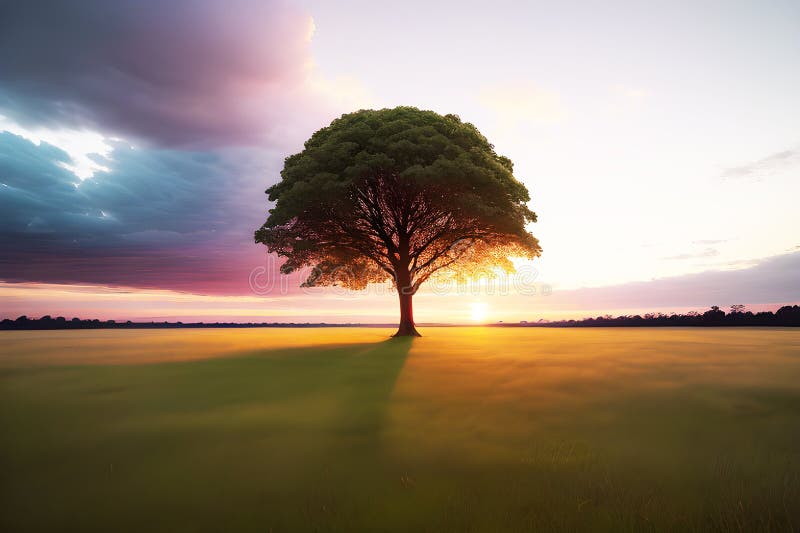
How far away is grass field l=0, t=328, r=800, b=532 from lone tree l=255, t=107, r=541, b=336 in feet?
53.5

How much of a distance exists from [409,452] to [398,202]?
82.9ft

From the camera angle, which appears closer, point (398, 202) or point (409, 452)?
point (409, 452)

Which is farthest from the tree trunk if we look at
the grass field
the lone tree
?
the grass field

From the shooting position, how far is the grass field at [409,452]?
15.6 ft

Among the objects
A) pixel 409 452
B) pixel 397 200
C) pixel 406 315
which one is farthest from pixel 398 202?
pixel 409 452

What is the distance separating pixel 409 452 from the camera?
21.9ft

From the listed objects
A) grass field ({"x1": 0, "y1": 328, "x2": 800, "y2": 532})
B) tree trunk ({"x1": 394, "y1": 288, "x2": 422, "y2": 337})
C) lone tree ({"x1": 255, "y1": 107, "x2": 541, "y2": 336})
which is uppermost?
lone tree ({"x1": 255, "y1": 107, "x2": 541, "y2": 336})

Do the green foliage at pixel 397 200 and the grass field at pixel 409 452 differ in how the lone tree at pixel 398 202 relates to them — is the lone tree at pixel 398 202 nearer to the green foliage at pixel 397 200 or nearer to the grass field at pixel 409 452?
the green foliage at pixel 397 200

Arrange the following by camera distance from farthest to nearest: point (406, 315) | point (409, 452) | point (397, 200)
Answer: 1. point (406, 315)
2. point (397, 200)
3. point (409, 452)

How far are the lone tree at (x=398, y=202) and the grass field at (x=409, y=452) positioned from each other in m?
16.3

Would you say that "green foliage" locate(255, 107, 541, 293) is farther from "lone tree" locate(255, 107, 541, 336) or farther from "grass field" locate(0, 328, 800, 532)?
"grass field" locate(0, 328, 800, 532)

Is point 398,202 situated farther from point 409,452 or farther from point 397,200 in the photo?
point 409,452

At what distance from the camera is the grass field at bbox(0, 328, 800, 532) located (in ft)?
15.6

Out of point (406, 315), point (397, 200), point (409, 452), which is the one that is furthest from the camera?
point (406, 315)
